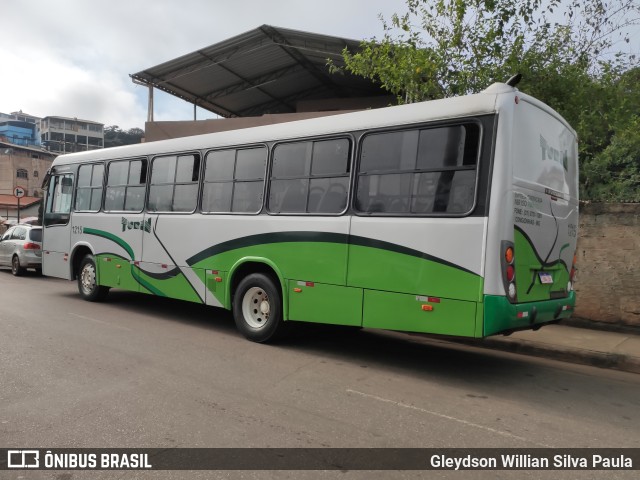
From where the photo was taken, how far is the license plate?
5617 millimetres

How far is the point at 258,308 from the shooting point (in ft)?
23.7

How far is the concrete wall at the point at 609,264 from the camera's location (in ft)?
27.3

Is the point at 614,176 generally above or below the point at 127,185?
above

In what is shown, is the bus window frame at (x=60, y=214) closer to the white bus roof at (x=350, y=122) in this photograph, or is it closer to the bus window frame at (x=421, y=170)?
the white bus roof at (x=350, y=122)

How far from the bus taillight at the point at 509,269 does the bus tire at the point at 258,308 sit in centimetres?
305

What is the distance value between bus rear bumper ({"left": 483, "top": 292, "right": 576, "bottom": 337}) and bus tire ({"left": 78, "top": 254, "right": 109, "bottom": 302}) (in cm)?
810

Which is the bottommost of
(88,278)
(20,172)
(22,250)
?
(88,278)

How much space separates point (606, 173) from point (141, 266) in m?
15.4

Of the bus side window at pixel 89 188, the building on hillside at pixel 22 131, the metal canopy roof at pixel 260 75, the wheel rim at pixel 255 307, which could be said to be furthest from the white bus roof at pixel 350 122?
the building on hillside at pixel 22 131

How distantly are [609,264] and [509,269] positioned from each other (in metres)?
4.67

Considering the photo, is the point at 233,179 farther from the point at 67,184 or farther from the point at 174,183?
the point at 67,184

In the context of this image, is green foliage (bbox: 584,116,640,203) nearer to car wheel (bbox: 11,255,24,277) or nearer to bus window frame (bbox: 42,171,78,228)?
bus window frame (bbox: 42,171,78,228)

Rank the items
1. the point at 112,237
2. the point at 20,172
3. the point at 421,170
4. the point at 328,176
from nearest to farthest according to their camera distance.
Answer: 1. the point at 421,170
2. the point at 328,176
3. the point at 112,237
4. the point at 20,172

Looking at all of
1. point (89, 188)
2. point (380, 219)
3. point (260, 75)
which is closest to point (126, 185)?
point (89, 188)
